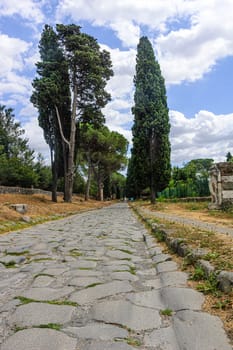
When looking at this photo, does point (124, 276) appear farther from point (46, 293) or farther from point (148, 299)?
point (46, 293)

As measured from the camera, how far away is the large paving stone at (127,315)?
2051 mm

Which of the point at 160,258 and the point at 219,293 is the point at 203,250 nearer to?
the point at 160,258

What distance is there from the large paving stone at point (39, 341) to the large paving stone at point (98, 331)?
85 millimetres

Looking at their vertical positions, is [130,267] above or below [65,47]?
below

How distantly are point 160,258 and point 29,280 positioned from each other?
70.7 inches

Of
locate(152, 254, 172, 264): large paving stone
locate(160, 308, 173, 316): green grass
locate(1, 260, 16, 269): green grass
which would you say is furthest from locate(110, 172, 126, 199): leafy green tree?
locate(160, 308, 173, 316): green grass

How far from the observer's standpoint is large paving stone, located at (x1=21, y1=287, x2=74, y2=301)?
2655 millimetres

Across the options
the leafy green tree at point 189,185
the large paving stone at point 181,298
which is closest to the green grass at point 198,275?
the large paving stone at point 181,298

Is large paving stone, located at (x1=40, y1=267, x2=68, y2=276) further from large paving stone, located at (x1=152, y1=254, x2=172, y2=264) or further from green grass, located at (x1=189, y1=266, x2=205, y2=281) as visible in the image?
green grass, located at (x1=189, y1=266, x2=205, y2=281)

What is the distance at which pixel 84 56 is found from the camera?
20875 millimetres

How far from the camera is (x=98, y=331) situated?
6.37ft

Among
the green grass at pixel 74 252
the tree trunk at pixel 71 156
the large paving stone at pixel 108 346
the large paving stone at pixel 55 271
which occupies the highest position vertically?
the tree trunk at pixel 71 156

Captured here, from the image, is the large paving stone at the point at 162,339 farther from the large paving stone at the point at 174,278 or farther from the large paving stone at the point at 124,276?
the large paving stone at the point at 124,276

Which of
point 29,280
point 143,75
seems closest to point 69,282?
point 29,280
